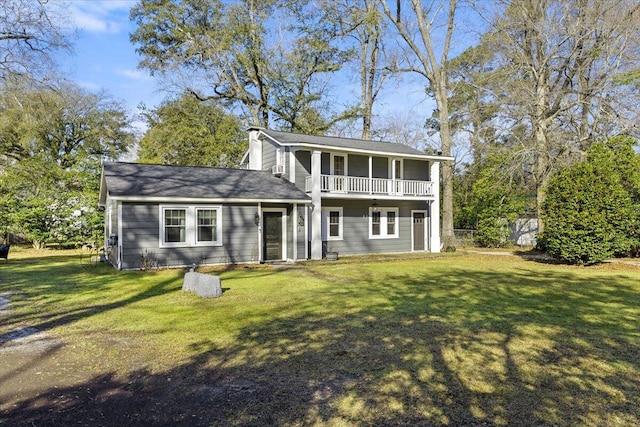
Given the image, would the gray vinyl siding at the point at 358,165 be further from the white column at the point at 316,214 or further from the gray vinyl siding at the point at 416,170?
the white column at the point at 316,214

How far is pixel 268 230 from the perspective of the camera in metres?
15.9

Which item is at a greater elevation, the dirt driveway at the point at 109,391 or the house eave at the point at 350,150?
the house eave at the point at 350,150

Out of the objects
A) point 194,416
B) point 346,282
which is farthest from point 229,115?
point 194,416

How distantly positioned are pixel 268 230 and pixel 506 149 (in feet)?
49.1

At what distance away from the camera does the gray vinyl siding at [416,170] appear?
20531 mm

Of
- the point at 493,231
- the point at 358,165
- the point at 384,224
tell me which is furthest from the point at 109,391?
the point at 493,231

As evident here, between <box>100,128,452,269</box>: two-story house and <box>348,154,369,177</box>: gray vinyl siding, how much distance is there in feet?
0.17

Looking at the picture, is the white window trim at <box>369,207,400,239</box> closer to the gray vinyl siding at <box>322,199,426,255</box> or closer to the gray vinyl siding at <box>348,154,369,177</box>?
the gray vinyl siding at <box>322,199,426,255</box>

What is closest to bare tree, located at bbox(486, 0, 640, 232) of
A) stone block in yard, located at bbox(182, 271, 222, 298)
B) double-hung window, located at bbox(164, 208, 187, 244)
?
double-hung window, located at bbox(164, 208, 187, 244)

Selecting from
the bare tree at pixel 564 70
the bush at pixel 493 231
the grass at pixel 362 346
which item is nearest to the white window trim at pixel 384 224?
the bush at pixel 493 231

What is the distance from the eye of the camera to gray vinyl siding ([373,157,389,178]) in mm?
19734

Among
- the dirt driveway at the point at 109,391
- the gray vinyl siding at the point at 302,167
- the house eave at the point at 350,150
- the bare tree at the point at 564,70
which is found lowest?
the dirt driveway at the point at 109,391

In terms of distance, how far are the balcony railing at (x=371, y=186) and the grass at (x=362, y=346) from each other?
723 centimetres

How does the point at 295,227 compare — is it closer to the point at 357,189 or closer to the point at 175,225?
the point at 357,189
